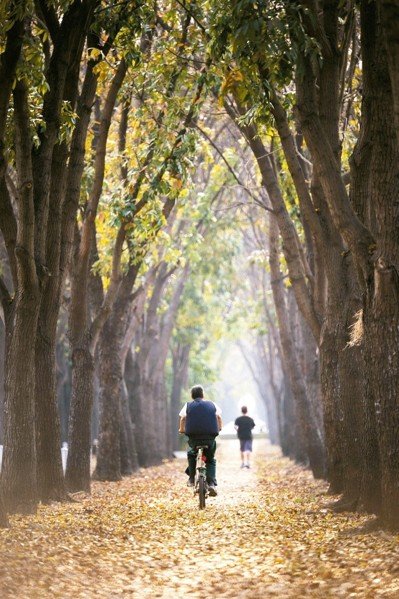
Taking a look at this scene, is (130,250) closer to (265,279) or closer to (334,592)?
(334,592)

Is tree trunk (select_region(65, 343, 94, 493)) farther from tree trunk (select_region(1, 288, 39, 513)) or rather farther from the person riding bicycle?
tree trunk (select_region(1, 288, 39, 513))

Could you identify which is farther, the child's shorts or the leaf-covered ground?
the child's shorts

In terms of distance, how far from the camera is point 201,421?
47.2 ft

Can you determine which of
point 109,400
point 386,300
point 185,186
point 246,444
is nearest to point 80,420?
point 109,400

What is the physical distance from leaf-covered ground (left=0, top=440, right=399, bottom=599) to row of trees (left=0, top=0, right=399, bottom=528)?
2.66ft

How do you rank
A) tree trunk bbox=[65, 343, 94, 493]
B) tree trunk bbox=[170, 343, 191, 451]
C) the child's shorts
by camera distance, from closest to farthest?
tree trunk bbox=[65, 343, 94, 493] < the child's shorts < tree trunk bbox=[170, 343, 191, 451]

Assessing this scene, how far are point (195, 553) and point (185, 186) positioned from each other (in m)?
9.89

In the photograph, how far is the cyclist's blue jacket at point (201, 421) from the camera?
1437 centimetres

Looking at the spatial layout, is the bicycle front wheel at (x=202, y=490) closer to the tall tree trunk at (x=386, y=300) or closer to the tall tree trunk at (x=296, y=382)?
the tall tree trunk at (x=386, y=300)

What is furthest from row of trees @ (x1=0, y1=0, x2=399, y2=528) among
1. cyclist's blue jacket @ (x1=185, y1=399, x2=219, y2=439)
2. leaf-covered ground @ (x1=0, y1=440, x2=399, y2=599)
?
cyclist's blue jacket @ (x1=185, y1=399, x2=219, y2=439)

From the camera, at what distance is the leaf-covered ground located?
7867 mm

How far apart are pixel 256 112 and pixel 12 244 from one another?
3.78 meters

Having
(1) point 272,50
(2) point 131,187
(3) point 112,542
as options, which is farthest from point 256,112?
(3) point 112,542

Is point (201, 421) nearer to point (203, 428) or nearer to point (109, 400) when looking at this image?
point (203, 428)
